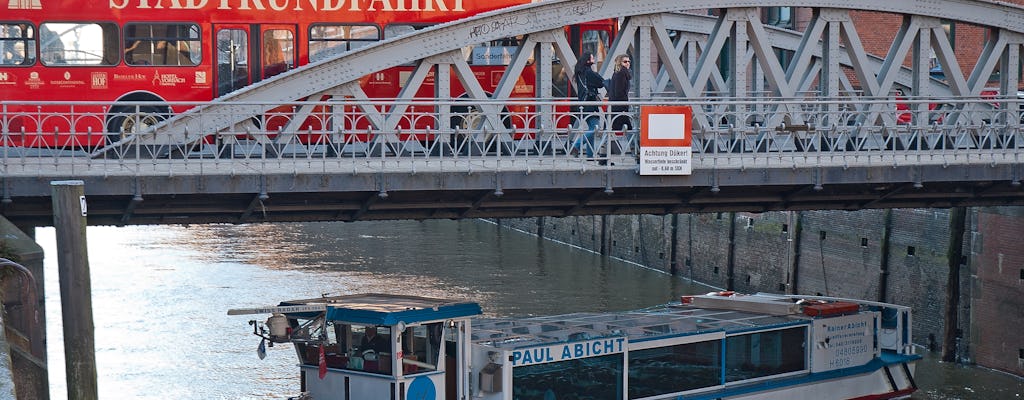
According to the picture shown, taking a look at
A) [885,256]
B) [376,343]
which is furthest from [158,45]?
[885,256]

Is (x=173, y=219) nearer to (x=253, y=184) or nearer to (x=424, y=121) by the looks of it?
(x=253, y=184)

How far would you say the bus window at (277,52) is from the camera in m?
25.2

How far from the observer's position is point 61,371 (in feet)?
89.6

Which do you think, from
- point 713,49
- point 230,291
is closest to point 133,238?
point 230,291

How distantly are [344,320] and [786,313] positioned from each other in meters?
7.17

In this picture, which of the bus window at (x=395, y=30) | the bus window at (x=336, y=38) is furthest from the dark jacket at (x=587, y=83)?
the bus window at (x=336, y=38)

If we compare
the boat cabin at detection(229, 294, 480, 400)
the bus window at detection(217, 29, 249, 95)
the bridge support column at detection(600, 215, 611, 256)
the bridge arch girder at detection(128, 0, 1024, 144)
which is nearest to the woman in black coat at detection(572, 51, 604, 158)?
the bridge arch girder at detection(128, 0, 1024, 144)

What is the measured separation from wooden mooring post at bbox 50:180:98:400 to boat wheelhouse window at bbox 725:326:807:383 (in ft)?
27.4

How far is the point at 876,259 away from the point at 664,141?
44.9 feet

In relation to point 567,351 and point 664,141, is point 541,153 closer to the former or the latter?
point 664,141

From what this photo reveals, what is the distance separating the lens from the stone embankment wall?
2788 centimetres

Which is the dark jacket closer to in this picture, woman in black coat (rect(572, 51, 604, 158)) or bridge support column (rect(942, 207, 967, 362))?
woman in black coat (rect(572, 51, 604, 158))

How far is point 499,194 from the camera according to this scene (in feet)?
64.3

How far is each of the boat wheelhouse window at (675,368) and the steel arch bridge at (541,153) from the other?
2.27 meters
